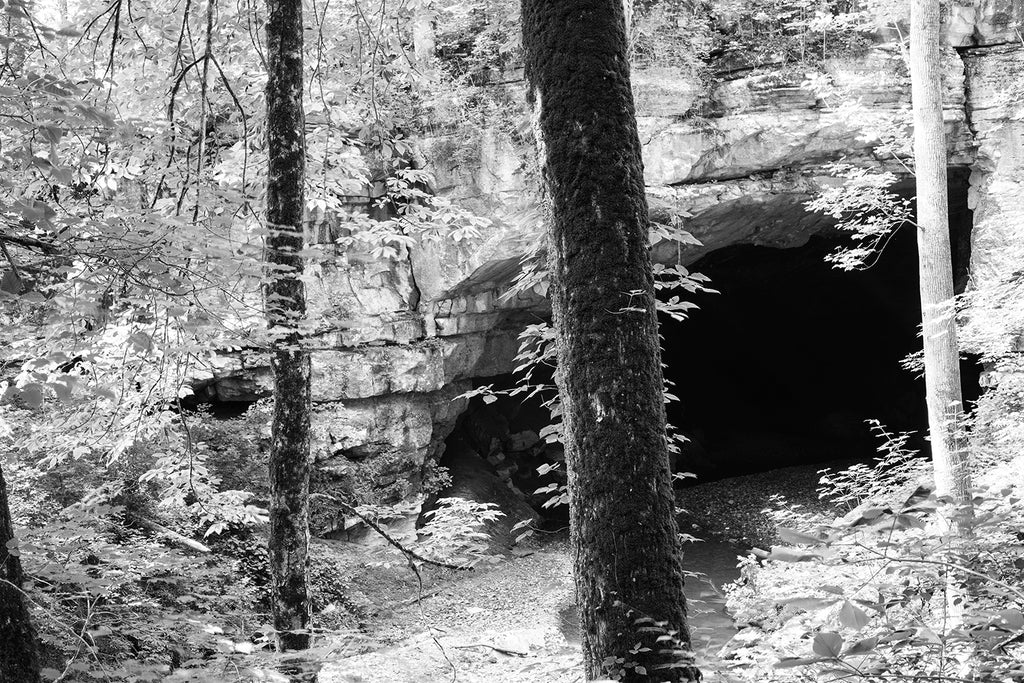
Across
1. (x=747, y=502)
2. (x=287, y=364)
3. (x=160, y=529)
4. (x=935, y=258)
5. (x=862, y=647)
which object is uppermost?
(x=935, y=258)

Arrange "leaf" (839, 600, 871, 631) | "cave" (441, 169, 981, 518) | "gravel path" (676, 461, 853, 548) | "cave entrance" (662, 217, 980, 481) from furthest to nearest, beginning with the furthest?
1. "cave entrance" (662, 217, 980, 481)
2. "cave" (441, 169, 981, 518)
3. "gravel path" (676, 461, 853, 548)
4. "leaf" (839, 600, 871, 631)

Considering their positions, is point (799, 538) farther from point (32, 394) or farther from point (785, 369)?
point (785, 369)

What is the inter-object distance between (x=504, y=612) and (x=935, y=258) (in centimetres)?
596

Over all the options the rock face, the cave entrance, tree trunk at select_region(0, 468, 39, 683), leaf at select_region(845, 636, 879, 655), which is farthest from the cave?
leaf at select_region(845, 636, 879, 655)

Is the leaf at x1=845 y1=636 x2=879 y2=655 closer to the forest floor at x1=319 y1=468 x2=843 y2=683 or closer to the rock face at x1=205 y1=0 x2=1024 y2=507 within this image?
the forest floor at x1=319 y1=468 x2=843 y2=683

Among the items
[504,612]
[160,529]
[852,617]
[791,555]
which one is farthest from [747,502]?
[852,617]

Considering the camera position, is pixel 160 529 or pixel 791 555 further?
pixel 160 529

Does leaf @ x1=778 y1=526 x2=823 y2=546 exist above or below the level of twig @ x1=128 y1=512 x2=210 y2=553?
above

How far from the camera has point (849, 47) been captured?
32.8ft

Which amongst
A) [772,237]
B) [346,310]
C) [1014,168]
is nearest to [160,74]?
[346,310]

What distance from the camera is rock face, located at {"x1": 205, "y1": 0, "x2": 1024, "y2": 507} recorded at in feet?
32.4

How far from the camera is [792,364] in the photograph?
18812mm

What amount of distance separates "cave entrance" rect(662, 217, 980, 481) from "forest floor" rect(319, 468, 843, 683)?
4.21m

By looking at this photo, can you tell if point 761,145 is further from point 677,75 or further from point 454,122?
point 454,122
